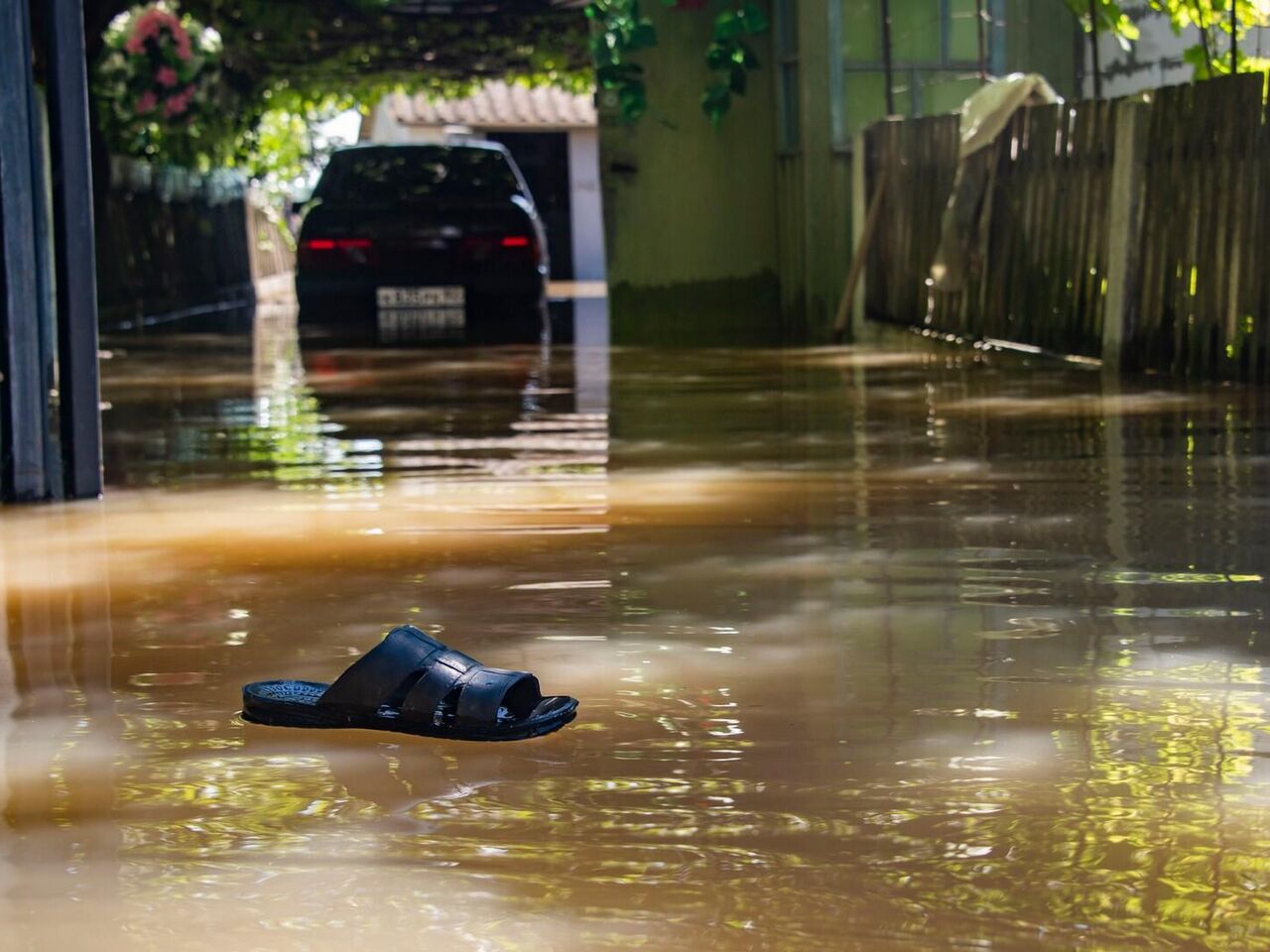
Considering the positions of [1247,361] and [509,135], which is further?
[509,135]

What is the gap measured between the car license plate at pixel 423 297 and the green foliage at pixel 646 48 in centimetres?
195

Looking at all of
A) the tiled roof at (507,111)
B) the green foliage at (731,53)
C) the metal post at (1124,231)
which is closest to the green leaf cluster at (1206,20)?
the metal post at (1124,231)

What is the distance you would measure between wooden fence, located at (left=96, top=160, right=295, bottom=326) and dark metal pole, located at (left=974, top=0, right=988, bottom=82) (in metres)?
7.56

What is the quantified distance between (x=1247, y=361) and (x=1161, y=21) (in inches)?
284

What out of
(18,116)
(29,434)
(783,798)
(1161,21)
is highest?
(1161,21)

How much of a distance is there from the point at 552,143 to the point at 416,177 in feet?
65.5

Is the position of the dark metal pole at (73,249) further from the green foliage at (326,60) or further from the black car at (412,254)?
the green foliage at (326,60)

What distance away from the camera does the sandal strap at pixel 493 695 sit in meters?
3.24

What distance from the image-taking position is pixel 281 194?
3531 cm

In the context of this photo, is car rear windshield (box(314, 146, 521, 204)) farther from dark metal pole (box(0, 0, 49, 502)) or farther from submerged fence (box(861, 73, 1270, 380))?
dark metal pole (box(0, 0, 49, 502))

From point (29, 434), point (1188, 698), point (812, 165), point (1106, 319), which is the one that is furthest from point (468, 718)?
point (812, 165)

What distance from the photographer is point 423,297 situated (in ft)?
54.4

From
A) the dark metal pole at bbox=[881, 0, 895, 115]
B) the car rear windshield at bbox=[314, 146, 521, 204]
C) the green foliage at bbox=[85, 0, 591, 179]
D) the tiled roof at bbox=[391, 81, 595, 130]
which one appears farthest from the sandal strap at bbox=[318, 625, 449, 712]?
the tiled roof at bbox=[391, 81, 595, 130]

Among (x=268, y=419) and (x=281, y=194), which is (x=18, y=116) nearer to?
(x=268, y=419)
